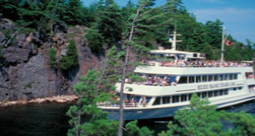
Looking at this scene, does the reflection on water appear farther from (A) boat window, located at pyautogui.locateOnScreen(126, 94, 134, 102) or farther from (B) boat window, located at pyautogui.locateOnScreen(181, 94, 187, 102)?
(B) boat window, located at pyautogui.locateOnScreen(181, 94, 187, 102)

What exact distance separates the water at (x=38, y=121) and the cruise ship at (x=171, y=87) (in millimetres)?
1236

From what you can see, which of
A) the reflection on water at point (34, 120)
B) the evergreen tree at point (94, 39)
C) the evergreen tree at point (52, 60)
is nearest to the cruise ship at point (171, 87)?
the reflection on water at point (34, 120)

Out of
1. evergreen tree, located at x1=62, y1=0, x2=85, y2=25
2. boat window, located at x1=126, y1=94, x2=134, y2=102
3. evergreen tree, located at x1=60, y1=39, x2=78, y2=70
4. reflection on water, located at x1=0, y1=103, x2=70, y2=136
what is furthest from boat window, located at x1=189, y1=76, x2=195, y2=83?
evergreen tree, located at x1=62, y1=0, x2=85, y2=25

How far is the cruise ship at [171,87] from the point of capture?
17375 mm

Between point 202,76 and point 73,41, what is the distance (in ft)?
60.6

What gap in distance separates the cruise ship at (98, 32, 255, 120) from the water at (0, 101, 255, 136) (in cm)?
124

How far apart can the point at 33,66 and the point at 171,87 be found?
18766 millimetres

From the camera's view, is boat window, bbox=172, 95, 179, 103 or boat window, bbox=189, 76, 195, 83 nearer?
boat window, bbox=172, 95, 179, 103

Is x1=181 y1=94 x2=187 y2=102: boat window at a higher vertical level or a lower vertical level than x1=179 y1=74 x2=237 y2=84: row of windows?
lower

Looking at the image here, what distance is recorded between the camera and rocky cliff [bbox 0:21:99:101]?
1074 inches

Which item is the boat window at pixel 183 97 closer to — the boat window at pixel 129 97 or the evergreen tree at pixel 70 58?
the boat window at pixel 129 97

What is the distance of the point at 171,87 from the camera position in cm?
1816

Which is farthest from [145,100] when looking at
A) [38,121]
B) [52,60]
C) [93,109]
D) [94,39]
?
[94,39]

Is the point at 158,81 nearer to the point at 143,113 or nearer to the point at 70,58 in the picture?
the point at 143,113
